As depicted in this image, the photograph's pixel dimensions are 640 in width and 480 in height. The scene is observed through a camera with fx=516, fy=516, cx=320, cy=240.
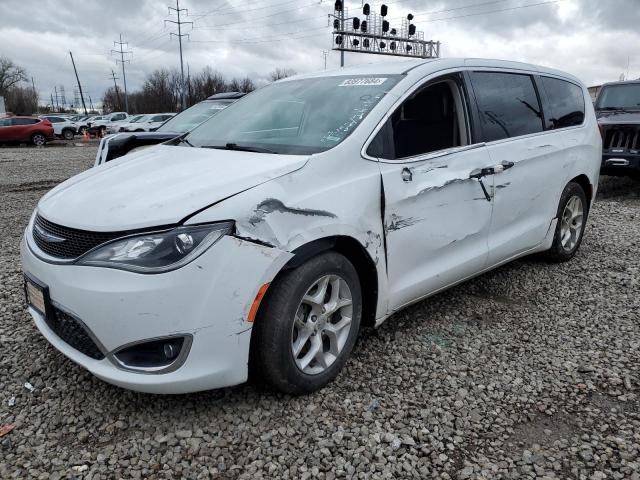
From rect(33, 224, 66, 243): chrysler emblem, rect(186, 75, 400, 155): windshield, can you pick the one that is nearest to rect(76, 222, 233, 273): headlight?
rect(33, 224, 66, 243): chrysler emblem

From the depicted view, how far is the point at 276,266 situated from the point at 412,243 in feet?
3.23

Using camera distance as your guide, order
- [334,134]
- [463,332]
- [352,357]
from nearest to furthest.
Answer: [334,134]
[352,357]
[463,332]

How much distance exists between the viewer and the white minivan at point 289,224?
7.16 feet

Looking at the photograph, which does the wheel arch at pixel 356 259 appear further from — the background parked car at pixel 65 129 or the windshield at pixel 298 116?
the background parked car at pixel 65 129

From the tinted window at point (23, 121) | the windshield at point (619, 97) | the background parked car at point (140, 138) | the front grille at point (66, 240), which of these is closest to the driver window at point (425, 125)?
the front grille at point (66, 240)

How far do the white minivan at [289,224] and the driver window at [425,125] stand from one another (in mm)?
12

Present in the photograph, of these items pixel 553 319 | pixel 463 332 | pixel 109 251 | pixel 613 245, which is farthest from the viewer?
pixel 613 245

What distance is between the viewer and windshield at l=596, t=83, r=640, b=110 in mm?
9305

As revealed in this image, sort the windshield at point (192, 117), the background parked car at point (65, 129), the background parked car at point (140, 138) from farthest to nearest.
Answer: the background parked car at point (65, 129)
the windshield at point (192, 117)
the background parked car at point (140, 138)

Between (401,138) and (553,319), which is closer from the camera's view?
(401,138)

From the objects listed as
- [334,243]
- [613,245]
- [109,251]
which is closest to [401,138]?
[334,243]

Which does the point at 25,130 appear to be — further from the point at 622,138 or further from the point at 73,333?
the point at 73,333

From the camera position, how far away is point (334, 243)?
2.58m

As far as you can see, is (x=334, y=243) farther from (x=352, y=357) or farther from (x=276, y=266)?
(x=352, y=357)
